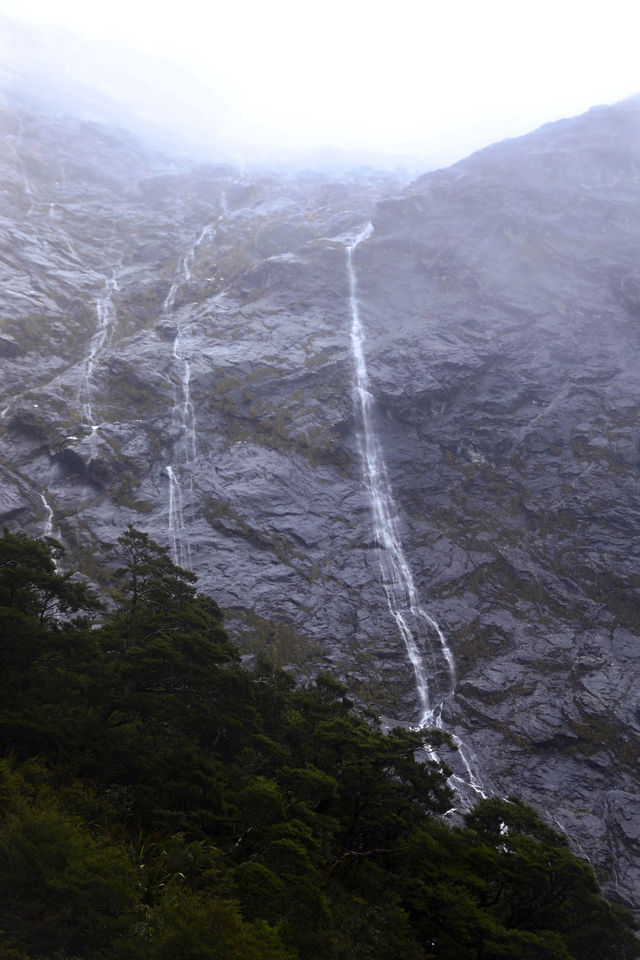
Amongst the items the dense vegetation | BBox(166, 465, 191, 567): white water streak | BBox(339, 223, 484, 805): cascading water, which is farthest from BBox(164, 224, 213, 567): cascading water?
the dense vegetation

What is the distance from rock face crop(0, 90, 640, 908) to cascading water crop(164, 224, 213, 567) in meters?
0.12

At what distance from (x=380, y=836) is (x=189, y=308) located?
37772mm

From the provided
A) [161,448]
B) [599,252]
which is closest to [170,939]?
[161,448]

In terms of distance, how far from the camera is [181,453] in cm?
3228

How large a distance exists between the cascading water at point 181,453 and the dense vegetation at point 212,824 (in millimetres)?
11437

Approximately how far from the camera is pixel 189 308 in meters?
43.7

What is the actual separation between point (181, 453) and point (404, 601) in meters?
14.0

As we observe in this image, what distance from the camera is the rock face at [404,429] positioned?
24312 millimetres

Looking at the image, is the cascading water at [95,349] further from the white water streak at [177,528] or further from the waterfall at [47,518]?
the white water streak at [177,528]

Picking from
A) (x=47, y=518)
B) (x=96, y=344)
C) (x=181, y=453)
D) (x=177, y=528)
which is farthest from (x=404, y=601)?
(x=96, y=344)

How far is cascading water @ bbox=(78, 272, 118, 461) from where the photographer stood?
31578 mm

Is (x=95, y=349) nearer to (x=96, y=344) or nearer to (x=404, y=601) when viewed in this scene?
(x=96, y=344)

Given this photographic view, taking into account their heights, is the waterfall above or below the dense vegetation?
below

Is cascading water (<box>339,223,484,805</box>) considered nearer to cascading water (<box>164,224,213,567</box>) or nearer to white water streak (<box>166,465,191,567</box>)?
white water streak (<box>166,465,191,567</box>)
